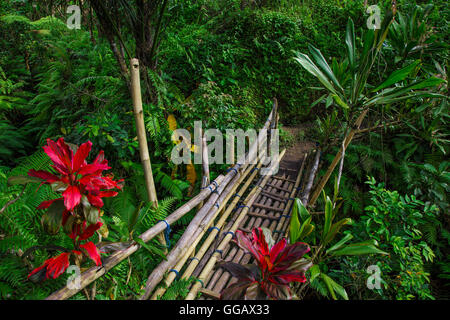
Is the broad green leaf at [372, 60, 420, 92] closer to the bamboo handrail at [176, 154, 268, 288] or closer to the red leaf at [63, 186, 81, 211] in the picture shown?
the bamboo handrail at [176, 154, 268, 288]

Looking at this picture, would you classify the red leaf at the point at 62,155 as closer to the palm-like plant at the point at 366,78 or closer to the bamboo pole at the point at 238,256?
the bamboo pole at the point at 238,256

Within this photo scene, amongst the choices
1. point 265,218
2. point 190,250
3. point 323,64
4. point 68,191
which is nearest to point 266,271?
point 190,250

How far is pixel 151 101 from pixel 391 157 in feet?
11.8

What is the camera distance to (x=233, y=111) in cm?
373

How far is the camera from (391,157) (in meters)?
3.71

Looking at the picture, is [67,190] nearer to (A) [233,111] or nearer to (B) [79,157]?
(B) [79,157]

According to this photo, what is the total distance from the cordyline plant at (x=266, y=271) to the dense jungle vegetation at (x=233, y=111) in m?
0.40

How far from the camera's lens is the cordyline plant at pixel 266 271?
1.26 m

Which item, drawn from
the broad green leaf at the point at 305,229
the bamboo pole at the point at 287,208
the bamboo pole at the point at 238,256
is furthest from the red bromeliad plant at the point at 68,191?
the bamboo pole at the point at 287,208

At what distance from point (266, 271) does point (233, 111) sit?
2.72m

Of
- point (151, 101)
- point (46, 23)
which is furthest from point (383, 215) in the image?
point (46, 23)

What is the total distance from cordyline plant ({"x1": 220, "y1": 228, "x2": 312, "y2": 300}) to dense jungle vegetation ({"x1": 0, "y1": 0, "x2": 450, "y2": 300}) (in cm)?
40

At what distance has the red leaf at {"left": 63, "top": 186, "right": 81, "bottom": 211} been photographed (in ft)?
2.95
